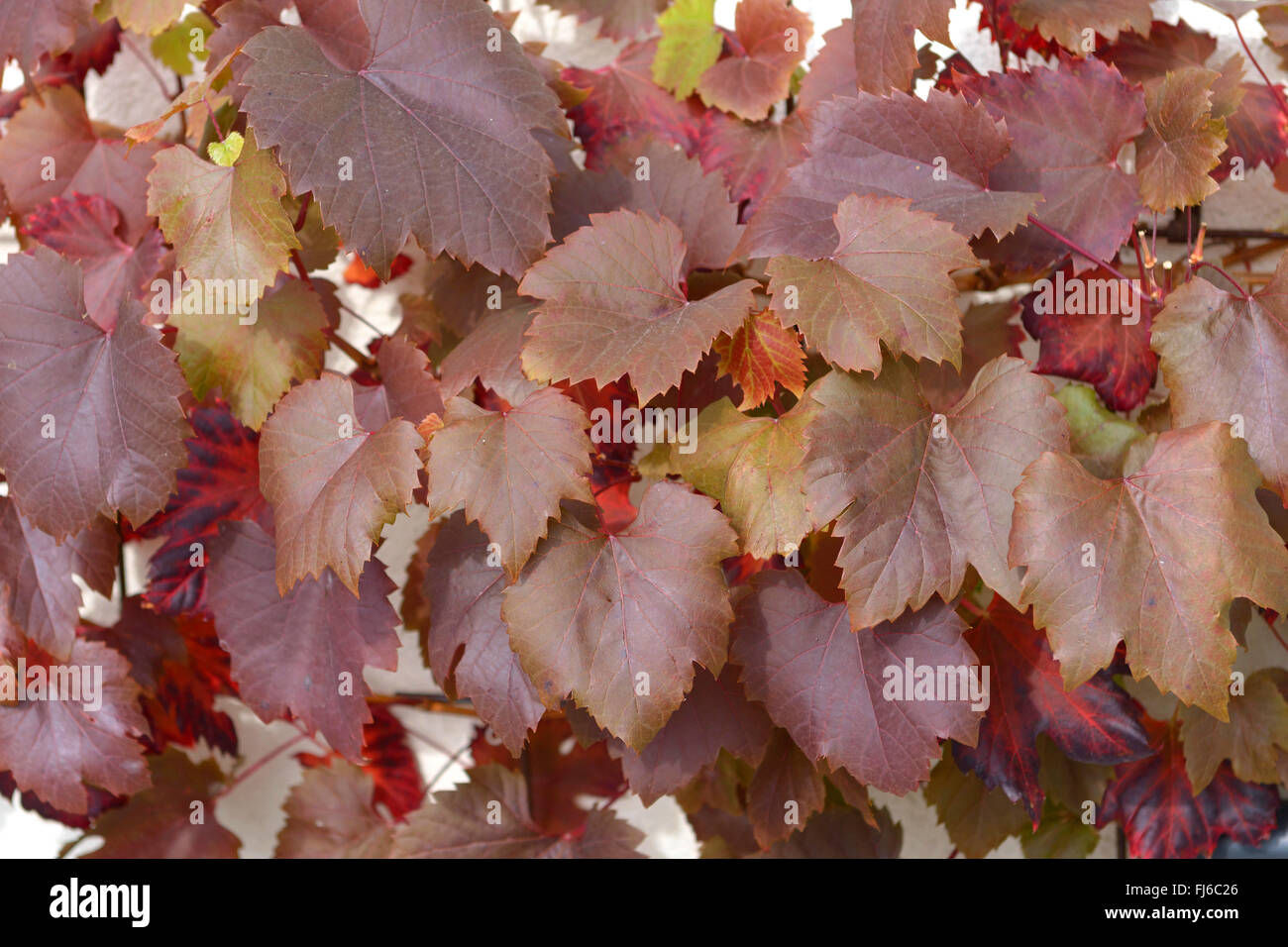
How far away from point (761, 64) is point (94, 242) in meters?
0.84

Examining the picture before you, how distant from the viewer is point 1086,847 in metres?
1.30

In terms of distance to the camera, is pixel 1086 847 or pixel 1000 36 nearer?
pixel 1000 36

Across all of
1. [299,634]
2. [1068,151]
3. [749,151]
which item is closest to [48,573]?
[299,634]

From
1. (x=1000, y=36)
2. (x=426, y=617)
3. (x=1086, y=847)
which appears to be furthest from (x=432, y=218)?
(x=1086, y=847)

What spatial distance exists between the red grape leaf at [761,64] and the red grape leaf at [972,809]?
826mm

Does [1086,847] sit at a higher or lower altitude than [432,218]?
lower

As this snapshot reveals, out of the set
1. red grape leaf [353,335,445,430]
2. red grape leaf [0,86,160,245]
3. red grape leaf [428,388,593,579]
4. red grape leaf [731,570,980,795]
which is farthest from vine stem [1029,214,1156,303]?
red grape leaf [0,86,160,245]

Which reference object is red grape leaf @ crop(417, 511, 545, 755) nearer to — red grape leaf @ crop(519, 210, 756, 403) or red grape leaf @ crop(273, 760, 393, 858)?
red grape leaf @ crop(519, 210, 756, 403)

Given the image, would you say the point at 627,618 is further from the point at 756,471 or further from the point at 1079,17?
the point at 1079,17

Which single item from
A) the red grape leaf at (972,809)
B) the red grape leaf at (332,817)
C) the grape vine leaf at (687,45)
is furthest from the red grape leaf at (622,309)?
the red grape leaf at (332,817)
